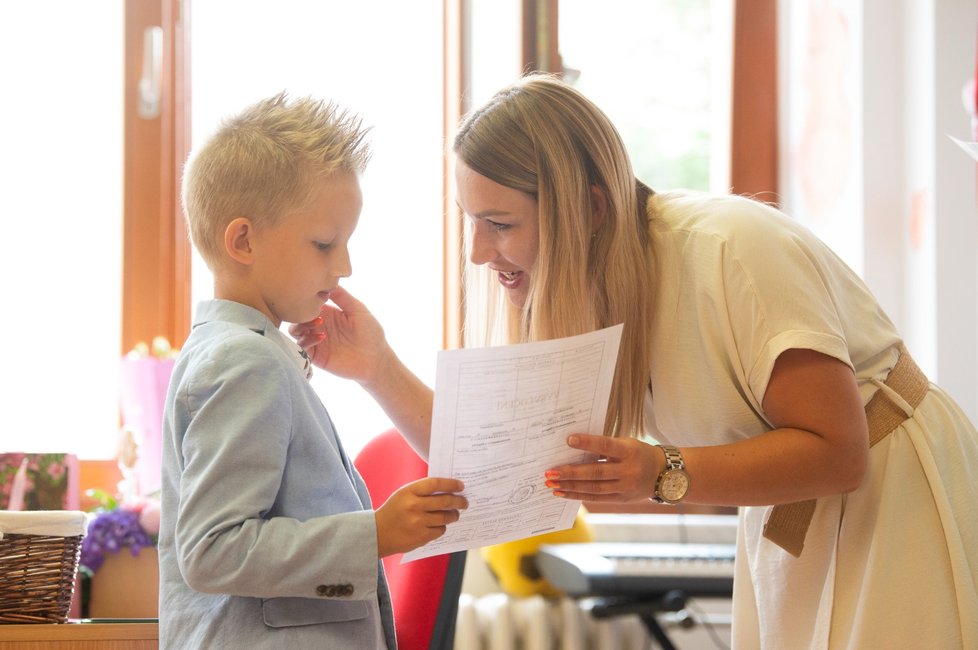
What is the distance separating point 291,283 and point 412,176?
5.32 feet

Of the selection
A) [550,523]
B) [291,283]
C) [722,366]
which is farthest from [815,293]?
[291,283]

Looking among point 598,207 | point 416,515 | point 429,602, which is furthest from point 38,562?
point 598,207

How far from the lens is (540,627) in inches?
86.3

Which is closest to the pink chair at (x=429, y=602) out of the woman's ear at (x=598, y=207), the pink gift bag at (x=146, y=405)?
the woman's ear at (x=598, y=207)

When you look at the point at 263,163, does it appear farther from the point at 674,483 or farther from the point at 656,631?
the point at 656,631

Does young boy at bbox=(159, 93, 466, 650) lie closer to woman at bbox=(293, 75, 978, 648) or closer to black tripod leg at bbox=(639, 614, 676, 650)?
woman at bbox=(293, 75, 978, 648)

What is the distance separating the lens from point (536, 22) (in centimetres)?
259

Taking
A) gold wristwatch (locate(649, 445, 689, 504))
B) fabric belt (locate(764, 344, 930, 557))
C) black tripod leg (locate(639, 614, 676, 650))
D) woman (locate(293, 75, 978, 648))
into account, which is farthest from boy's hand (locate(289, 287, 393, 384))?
black tripod leg (locate(639, 614, 676, 650))

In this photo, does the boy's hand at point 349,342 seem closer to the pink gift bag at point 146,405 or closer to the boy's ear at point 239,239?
the boy's ear at point 239,239

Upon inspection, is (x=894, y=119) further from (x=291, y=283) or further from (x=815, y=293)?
(x=291, y=283)

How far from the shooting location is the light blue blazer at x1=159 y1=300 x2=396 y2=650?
89cm

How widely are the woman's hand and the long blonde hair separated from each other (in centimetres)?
16

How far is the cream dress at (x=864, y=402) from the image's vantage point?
1.10 m

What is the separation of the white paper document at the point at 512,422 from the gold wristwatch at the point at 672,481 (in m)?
0.08
